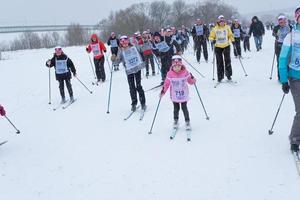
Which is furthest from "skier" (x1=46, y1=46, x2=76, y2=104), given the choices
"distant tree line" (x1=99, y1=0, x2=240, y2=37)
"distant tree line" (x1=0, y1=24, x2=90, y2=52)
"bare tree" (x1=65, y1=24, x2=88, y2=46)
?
"distant tree line" (x1=99, y1=0, x2=240, y2=37)

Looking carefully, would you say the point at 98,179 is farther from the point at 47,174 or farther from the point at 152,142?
the point at 152,142

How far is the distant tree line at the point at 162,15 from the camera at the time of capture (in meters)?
79.1

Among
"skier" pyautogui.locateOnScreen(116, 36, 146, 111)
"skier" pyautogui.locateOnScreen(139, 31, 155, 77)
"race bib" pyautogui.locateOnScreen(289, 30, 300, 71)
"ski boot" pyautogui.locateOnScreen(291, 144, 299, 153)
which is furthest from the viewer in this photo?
"skier" pyautogui.locateOnScreen(139, 31, 155, 77)

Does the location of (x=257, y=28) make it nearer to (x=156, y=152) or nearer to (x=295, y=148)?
(x=156, y=152)

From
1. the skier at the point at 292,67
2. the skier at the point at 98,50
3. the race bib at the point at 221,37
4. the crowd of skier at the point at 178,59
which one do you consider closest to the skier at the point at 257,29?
the crowd of skier at the point at 178,59

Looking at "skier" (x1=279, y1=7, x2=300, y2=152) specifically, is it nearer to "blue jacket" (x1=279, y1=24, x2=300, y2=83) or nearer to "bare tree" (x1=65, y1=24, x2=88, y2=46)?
"blue jacket" (x1=279, y1=24, x2=300, y2=83)

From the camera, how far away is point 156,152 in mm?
6992

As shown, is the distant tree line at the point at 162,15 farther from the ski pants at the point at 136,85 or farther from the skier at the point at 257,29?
the ski pants at the point at 136,85

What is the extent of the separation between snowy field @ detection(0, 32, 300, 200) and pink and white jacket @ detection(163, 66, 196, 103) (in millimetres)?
718

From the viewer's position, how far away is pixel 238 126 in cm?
788

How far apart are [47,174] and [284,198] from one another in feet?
13.1

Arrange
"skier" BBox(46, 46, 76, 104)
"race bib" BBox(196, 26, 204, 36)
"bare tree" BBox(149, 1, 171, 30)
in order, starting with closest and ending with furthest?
"skier" BBox(46, 46, 76, 104)
"race bib" BBox(196, 26, 204, 36)
"bare tree" BBox(149, 1, 171, 30)

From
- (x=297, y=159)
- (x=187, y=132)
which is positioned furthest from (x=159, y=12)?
(x=297, y=159)

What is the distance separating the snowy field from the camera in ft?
17.9
